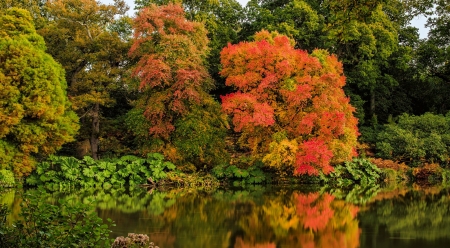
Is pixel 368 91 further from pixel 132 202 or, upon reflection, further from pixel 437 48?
pixel 132 202

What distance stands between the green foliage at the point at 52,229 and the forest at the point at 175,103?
44.5ft

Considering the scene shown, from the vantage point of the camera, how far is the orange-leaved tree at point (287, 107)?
18734mm

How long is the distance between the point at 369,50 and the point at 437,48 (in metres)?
3.83

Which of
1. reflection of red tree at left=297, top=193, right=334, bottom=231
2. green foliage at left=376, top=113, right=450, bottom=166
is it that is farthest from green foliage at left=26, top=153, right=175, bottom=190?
green foliage at left=376, top=113, right=450, bottom=166

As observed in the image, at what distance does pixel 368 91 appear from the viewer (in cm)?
2941

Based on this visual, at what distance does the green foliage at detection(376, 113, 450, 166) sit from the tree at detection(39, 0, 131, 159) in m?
13.3

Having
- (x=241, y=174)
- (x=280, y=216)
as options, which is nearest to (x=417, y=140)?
(x=241, y=174)

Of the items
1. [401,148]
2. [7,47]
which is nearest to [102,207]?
[7,47]

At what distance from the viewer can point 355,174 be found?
21.6 m

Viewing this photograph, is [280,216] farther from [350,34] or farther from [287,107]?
[350,34]

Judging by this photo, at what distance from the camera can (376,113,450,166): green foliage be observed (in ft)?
77.1

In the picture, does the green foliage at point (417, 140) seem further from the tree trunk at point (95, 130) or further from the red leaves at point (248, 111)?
the tree trunk at point (95, 130)

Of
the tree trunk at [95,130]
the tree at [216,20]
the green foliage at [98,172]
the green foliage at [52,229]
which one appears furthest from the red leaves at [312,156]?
the green foliage at [52,229]

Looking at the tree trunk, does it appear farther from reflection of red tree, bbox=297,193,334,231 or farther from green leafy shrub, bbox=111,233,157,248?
green leafy shrub, bbox=111,233,157,248
